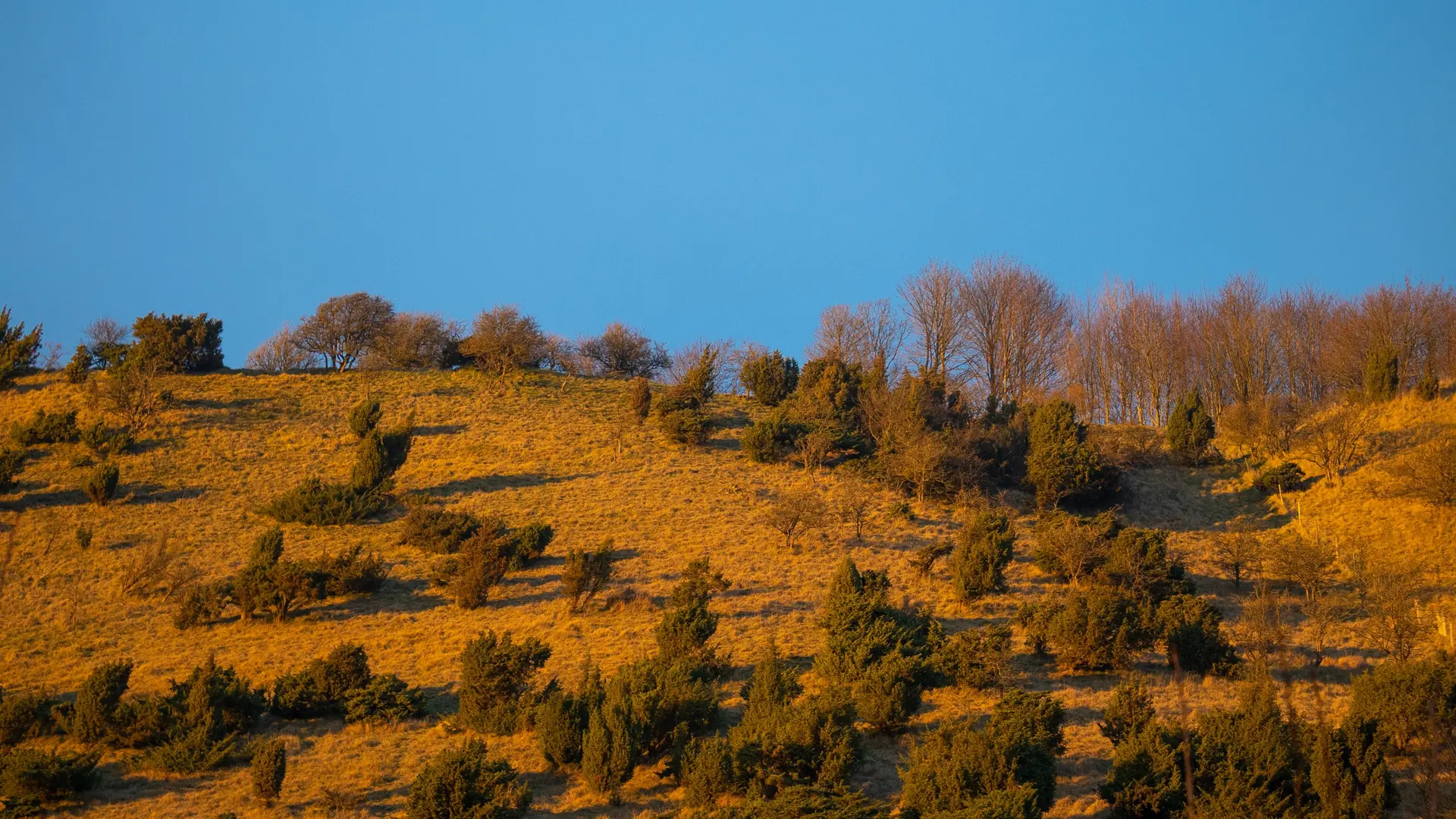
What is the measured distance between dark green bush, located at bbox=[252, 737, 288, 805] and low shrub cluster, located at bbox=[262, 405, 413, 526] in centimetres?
1510

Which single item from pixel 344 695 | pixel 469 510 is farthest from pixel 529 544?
pixel 344 695

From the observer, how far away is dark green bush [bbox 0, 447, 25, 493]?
2802 cm

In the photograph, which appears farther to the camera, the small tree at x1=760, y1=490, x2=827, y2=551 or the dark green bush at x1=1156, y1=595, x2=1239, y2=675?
the small tree at x1=760, y1=490, x2=827, y2=551

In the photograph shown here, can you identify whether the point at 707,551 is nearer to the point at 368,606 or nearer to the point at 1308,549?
the point at 368,606

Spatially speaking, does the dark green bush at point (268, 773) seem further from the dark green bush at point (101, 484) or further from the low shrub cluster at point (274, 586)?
the dark green bush at point (101, 484)

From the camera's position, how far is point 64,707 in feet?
50.9

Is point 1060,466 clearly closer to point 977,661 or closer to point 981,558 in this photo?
point 981,558

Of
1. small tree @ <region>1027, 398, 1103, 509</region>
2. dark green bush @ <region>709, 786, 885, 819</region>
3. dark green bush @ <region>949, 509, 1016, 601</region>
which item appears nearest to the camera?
dark green bush @ <region>709, 786, 885, 819</region>

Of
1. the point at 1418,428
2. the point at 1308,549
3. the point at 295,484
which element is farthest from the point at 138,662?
the point at 1418,428

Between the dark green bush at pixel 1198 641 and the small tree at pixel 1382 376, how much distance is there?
23464mm

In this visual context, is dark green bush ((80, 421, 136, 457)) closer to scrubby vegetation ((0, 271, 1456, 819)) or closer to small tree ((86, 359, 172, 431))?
scrubby vegetation ((0, 271, 1456, 819))

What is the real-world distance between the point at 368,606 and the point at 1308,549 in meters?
21.6

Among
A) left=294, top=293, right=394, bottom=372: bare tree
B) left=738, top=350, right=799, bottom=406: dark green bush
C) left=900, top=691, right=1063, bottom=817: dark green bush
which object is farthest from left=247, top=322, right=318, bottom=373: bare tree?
left=900, top=691, right=1063, bottom=817: dark green bush

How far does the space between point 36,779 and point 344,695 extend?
464 centimetres
